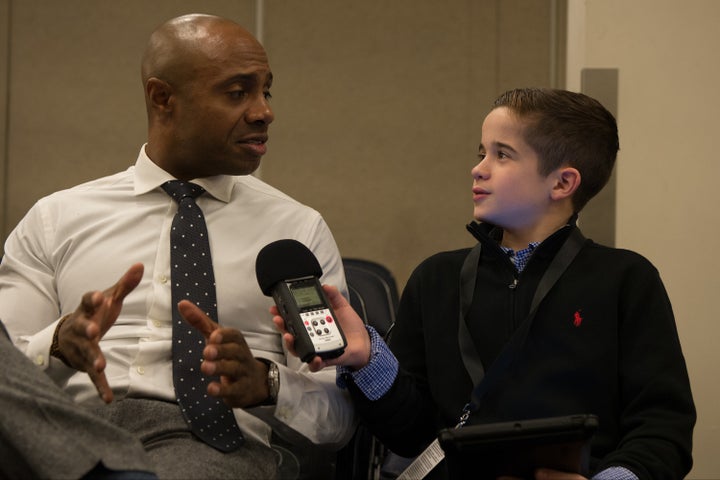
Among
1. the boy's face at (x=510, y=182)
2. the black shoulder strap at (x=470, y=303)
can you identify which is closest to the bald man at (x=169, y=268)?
the black shoulder strap at (x=470, y=303)

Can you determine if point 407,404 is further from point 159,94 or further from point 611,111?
point 611,111

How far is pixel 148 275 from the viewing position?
221 cm

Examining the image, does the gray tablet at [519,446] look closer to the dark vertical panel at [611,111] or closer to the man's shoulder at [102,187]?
the man's shoulder at [102,187]

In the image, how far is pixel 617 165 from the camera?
10.4ft

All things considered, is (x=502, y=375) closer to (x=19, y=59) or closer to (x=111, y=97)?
(x=111, y=97)

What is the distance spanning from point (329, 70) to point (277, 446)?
107 inches

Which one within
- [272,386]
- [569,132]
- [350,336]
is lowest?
[272,386]

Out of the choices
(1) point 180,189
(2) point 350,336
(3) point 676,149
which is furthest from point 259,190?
(3) point 676,149

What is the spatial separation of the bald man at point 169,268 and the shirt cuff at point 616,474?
60cm

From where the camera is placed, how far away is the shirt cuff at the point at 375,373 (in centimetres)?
199

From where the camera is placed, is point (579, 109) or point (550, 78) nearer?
point (579, 109)

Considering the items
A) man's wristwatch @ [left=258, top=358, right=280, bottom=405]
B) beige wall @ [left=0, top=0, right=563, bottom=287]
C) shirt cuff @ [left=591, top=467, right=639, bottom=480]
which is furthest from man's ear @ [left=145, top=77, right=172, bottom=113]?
beige wall @ [left=0, top=0, right=563, bottom=287]

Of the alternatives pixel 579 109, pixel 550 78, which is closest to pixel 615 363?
pixel 579 109

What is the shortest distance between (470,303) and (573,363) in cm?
28
